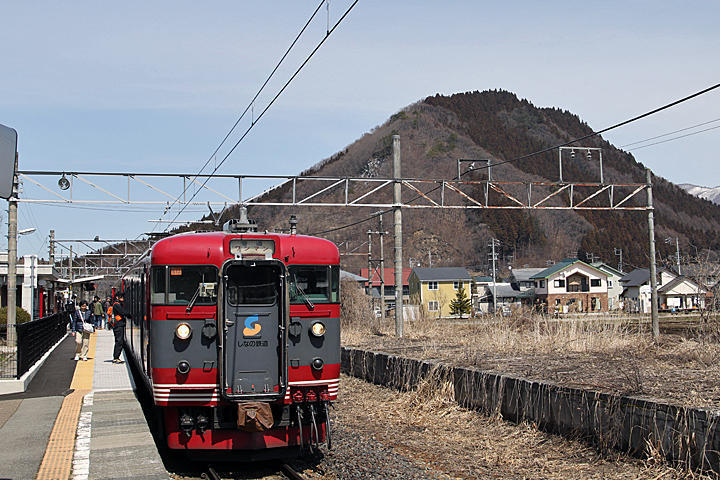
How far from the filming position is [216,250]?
938cm

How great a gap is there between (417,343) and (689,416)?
518 inches

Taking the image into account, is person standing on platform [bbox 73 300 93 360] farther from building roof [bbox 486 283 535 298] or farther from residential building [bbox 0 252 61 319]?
building roof [bbox 486 283 535 298]

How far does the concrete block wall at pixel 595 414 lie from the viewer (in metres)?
8.11

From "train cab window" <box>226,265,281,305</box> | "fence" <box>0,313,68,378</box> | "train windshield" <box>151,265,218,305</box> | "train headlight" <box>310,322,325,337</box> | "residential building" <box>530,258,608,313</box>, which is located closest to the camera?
"train windshield" <box>151,265,218,305</box>

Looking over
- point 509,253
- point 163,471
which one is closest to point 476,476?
point 163,471

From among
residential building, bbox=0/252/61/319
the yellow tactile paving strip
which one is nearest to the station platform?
the yellow tactile paving strip

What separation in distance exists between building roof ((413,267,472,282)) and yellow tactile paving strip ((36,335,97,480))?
235 ft

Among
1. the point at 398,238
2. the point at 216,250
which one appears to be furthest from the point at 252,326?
the point at 398,238

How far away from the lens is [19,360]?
15.2 m

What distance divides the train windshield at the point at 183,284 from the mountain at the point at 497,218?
93450mm

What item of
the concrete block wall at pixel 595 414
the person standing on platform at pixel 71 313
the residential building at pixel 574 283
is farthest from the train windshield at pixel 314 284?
the residential building at pixel 574 283

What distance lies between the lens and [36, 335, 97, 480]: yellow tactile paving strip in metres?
8.12

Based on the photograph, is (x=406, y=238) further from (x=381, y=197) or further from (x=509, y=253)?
(x=509, y=253)

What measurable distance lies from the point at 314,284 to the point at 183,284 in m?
1.67
